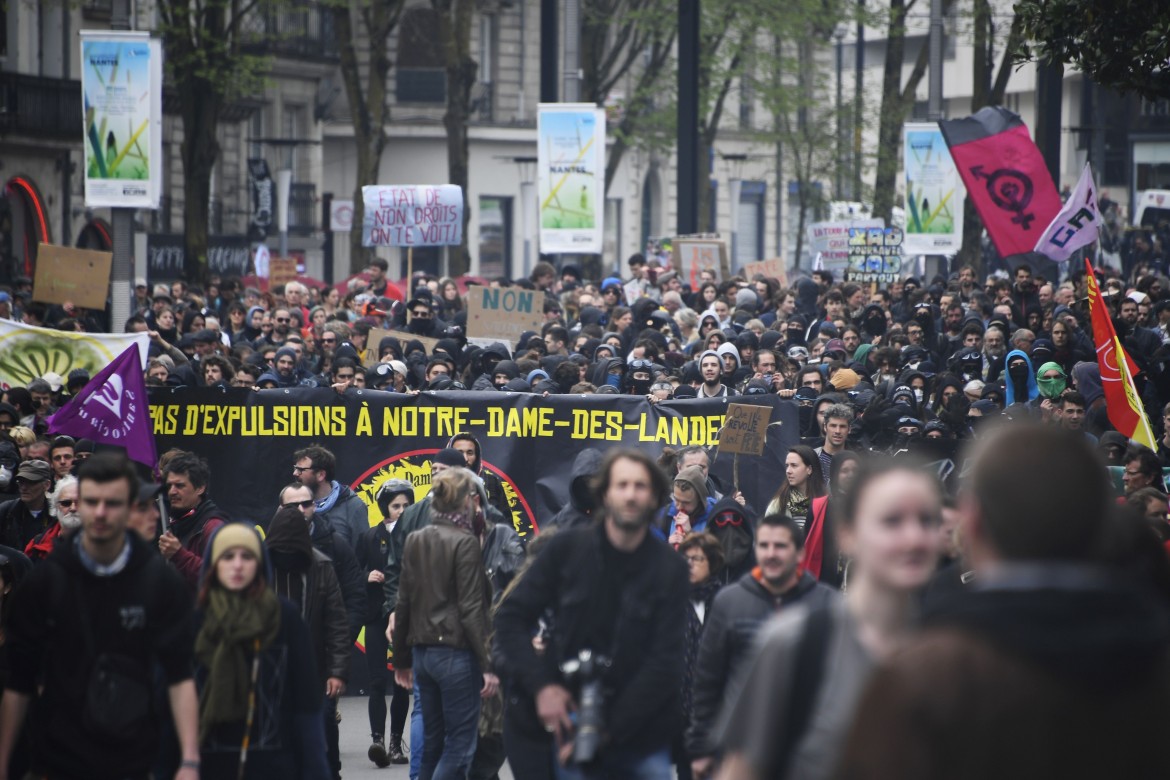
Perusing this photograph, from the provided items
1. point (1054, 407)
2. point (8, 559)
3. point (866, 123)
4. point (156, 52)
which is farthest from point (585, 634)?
point (866, 123)

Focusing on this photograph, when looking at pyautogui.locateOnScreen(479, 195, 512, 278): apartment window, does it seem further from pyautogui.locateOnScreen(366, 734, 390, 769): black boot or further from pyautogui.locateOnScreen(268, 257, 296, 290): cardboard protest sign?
pyautogui.locateOnScreen(366, 734, 390, 769): black boot

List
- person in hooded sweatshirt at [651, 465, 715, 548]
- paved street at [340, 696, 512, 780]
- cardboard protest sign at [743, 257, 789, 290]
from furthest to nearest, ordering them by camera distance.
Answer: cardboard protest sign at [743, 257, 789, 290], paved street at [340, 696, 512, 780], person in hooded sweatshirt at [651, 465, 715, 548]

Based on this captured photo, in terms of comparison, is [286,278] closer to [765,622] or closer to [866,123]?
[866,123]

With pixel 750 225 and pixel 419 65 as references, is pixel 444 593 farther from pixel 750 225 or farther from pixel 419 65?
pixel 750 225

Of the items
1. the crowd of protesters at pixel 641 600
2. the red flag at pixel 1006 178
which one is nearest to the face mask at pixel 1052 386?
the crowd of protesters at pixel 641 600

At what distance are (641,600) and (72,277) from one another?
13.7m

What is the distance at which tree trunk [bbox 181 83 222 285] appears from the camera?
101 feet

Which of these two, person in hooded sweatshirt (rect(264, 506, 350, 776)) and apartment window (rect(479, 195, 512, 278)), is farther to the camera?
apartment window (rect(479, 195, 512, 278))

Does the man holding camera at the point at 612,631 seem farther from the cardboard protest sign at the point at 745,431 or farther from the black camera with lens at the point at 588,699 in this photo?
the cardboard protest sign at the point at 745,431

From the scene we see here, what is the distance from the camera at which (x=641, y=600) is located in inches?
207

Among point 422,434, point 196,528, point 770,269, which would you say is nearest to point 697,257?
point 770,269

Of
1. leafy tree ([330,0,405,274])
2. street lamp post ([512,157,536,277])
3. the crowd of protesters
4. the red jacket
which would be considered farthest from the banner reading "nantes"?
street lamp post ([512,157,536,277])

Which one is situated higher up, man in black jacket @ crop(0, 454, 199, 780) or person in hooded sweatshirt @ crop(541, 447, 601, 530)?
person in hooded sweatshirt @ crop(541, 447, 601, 530)

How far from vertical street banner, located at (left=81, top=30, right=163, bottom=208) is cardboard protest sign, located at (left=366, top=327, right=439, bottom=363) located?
2324 millimetres
